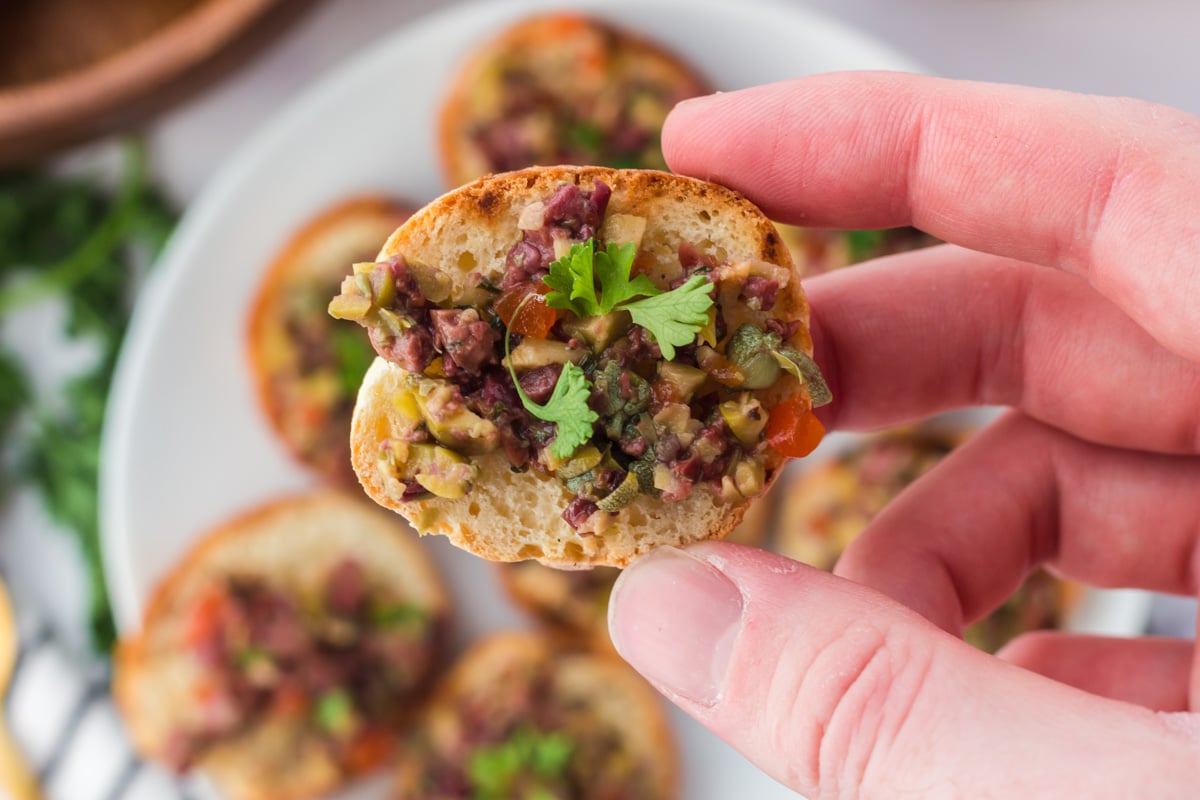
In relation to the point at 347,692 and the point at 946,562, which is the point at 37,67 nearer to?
the point at 347,692

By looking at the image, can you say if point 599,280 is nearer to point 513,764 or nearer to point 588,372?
point 588,372

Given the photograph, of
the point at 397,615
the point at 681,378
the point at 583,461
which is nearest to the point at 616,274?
the point at 681,378

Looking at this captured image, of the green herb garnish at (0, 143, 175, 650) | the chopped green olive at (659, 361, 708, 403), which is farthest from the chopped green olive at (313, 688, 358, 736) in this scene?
the chopped green olive at (659, 361, 708, 403)

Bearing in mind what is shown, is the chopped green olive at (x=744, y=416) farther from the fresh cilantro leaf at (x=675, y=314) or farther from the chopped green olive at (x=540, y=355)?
the chopped green olive at (x=540, y=355)

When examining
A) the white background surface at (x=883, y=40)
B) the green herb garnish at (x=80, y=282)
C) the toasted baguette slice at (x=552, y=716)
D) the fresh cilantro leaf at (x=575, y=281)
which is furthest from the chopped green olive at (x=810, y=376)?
the green herb garnish at (x=80, y=282)

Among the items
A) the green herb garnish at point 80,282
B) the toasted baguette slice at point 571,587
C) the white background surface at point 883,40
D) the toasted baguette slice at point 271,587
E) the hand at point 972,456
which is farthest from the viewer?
the green herb garnish at point 80,282

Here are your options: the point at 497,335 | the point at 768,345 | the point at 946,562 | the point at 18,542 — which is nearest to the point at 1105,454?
the point at 946,562

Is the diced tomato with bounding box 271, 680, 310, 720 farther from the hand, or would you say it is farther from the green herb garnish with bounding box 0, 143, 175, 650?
the hand
